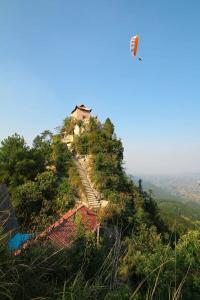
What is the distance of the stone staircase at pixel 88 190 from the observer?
18.4 m

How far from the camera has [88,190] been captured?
1966 centimetres

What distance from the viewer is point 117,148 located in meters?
23.6

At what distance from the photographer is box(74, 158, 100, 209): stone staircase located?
60.4 feet

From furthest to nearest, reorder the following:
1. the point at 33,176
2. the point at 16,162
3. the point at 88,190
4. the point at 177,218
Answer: the point at 88,190 → the point at 33,176 → the point at 16,162 → the point at 177,218

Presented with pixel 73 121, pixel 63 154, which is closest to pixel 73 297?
pixel 63 154

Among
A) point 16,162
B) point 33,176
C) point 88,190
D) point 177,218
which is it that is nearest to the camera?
point 177,218

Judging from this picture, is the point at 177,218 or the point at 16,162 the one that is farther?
the point at 16,162

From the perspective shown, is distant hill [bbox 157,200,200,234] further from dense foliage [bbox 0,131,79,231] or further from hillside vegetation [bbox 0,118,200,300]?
dense foliage [bbox 0,131,79,231]

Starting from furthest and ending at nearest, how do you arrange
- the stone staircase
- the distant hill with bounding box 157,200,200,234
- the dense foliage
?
the stone staircase, the dense foliage, the distant hill with bounding box 157,200,200,234

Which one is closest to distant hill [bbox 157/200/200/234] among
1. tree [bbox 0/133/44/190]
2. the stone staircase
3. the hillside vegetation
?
the hillside vegetation

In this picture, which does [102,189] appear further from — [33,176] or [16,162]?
[16,162]

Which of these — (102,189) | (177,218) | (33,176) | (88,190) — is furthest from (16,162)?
(177,218)

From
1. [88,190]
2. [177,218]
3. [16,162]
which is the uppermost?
[16,162]

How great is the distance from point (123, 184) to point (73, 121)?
34.6 feet
